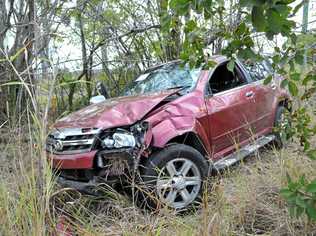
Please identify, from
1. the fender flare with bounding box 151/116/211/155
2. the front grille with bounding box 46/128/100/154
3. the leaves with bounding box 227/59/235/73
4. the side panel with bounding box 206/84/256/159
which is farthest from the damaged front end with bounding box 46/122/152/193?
the leaves with bounding box 227/59/235/73

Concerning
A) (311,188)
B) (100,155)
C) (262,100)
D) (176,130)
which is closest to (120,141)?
(100,155)

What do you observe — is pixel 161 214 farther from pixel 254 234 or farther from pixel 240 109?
pixel 240 109

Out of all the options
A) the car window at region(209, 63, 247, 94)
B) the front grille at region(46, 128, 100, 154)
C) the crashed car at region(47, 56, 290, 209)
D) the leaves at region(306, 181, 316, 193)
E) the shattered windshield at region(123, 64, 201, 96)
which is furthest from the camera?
the car window at region(209, 63, 247, 94)

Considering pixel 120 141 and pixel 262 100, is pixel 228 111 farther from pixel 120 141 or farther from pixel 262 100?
pixel 120 141

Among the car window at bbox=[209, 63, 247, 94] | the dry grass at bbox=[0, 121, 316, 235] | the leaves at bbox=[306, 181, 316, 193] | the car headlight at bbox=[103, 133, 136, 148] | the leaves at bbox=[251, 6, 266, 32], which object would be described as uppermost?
the leaves at bbox=[251, 6, 266, 32]

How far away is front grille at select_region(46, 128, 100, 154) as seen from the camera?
3.69m

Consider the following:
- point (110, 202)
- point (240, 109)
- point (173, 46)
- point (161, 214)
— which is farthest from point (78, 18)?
point (161, 214)

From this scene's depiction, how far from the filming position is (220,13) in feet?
8.18

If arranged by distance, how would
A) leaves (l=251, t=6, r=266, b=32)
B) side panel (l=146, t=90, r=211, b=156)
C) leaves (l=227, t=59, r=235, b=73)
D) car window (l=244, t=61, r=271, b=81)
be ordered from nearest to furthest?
leaves (l=251, t=6, r=266, b=32) < leaves (l=227, t=59, r=235, b=73) < side panel (l=146, t=90, r=211, b=156) < car window (l=244, t=61, r=271, b=81)

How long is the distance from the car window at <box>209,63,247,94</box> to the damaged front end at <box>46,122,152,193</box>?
140 centimetres

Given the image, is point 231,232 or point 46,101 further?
point 231,232

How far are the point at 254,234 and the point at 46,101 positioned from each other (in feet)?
5.90

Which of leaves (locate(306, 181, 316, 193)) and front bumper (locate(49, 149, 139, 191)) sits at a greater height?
leaves (locate(306, 181, 316, 193))

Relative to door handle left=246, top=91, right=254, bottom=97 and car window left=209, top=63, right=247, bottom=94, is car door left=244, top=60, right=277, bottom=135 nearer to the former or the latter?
door handle left=246, top=91, right=254, bottom=97
